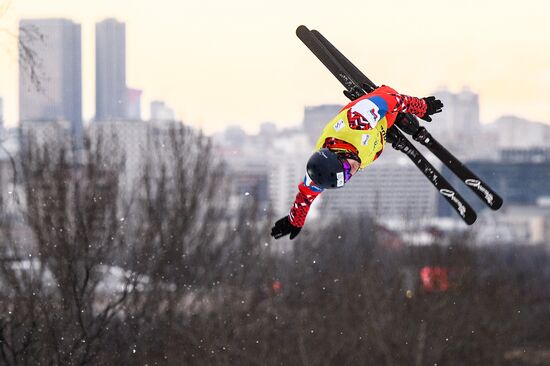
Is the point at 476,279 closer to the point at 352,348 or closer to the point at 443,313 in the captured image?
the point at 443,313

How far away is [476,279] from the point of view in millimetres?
40906

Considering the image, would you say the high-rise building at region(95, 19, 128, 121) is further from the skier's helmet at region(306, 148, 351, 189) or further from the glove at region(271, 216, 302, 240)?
the skier's helmet at region(306, 148, 351, 189)

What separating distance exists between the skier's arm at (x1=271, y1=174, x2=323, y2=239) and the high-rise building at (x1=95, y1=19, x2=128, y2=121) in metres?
77.5

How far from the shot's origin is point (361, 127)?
591 cm

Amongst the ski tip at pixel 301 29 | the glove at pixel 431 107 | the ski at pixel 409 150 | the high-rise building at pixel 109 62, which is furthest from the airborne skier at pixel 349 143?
the high-rise building at pixel 109 62

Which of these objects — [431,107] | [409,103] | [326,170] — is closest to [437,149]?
[431,107]

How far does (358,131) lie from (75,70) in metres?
53.1

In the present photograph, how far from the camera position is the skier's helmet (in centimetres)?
566

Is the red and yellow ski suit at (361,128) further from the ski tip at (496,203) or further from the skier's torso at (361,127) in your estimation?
the ski tip at (496,203)

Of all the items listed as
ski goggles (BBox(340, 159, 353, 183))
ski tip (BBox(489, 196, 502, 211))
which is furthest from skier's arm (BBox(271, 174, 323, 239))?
ski tip (BBox(489, 196, 502, 211))

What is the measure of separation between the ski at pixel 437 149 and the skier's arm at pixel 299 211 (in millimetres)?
984

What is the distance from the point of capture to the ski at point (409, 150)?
278 inches

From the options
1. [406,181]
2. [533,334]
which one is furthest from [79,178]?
[406,181]

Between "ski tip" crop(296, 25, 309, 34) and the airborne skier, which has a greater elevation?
"ski tip" crop(296, 25, 309, 34)
